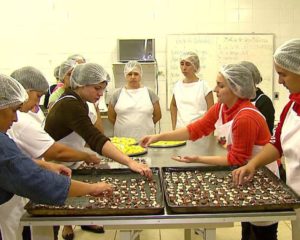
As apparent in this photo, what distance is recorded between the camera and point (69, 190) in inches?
59.2

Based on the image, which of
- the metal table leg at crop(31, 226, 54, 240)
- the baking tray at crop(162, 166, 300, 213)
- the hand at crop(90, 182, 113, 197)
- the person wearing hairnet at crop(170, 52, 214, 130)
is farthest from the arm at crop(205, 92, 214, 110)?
the metal table leg at crop(31, 226, 54, 240)

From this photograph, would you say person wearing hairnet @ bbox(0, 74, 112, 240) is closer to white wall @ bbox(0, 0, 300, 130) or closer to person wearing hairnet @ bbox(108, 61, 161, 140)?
person wearing hairnet @ bbox(108, 61, 161, 140)

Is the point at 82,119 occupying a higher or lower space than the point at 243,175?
higher

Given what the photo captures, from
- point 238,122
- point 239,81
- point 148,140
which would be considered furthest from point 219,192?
point 148,140

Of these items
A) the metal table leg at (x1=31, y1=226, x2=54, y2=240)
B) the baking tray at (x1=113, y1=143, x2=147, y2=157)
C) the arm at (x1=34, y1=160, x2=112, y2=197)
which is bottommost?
the metal table leg at (x1=31, y1=226, x2=54, y2=240)

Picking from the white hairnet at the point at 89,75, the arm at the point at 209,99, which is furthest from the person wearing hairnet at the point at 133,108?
the white hairnet at the point at 89,75

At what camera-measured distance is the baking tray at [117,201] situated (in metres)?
1.55

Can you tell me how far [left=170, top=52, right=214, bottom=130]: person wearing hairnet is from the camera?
3.88 meters

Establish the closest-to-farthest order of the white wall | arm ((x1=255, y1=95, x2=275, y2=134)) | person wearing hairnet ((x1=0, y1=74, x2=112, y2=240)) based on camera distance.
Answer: person wearing hairnet ((x1=0, y1=74, x2=112, y2=240)), arm ((x1=255, y1=95, x2=275, y2=134)), the white wall

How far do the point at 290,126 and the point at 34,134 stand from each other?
1289 millimetres

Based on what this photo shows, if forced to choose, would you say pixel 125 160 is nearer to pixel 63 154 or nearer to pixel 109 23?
pixel 63 154

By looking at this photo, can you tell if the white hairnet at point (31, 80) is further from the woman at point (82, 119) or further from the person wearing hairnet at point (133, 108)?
the person wearing hairnet at point (133, 108)

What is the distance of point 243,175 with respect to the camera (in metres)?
1.89

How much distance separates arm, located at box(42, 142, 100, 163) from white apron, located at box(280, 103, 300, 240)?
43.9 inches
